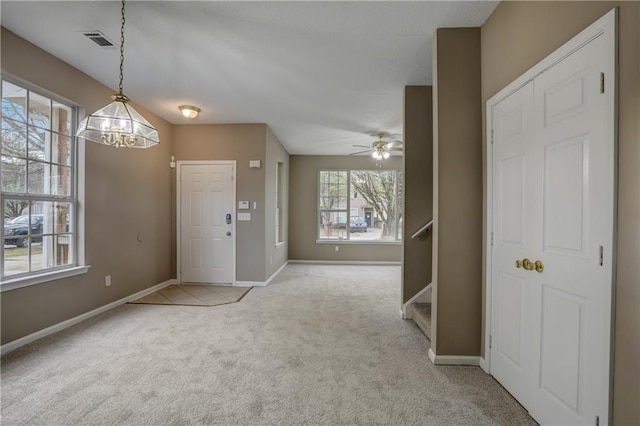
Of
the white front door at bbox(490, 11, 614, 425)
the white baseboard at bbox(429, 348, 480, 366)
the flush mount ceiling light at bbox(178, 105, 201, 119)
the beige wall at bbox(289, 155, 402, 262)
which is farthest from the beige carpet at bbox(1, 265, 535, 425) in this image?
the beige wall at bbox(289, 155, 402, 262)

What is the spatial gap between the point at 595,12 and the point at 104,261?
481cm

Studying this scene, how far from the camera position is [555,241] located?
164 centimetres

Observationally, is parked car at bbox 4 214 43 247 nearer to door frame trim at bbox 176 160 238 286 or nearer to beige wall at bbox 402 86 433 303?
door frame trim at bbox 176 160 238 286

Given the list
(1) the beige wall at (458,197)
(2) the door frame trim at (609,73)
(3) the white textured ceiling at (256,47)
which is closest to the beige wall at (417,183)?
(3) the white textured ceiling at (256,47)

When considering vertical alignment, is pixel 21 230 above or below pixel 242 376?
above

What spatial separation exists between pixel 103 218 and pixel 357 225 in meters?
5.27

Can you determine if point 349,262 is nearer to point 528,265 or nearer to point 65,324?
point 65,324

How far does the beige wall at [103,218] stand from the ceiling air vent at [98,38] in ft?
2.07

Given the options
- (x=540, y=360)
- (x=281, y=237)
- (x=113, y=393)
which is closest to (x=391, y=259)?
(x=281, y=237)

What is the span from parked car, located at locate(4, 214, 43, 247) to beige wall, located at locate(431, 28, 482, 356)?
3.77 meters

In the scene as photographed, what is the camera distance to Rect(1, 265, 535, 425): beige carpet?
1804 mm

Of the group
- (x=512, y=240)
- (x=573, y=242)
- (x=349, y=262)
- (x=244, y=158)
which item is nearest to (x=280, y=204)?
(x=244, y=158)

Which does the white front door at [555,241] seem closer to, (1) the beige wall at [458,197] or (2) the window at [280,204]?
(1) the beige wall at [458,197]

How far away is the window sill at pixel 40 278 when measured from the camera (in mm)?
2527
